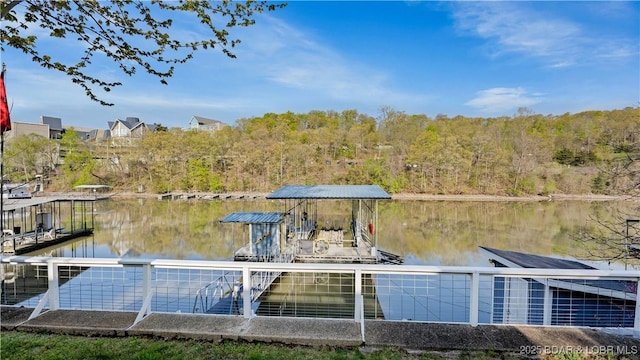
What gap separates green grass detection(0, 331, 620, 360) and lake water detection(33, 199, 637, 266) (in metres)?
5.59

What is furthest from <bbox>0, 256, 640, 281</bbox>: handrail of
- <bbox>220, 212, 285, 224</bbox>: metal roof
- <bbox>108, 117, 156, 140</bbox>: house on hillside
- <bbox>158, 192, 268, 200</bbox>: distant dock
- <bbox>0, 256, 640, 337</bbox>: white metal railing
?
<bbox>108, 117, 156, 140</bbox>: house on hillside

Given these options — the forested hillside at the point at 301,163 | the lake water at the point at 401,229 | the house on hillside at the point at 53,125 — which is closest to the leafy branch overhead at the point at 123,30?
the lake water at the point at 401,229

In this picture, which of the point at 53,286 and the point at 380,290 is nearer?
the point at 53,286

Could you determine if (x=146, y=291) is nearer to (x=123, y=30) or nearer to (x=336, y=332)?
(x=336, y=332)

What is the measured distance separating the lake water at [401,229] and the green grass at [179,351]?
18.4 ft

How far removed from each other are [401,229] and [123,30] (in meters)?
14.5

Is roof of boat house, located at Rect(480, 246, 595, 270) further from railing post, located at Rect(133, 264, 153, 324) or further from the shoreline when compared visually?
the shoreline

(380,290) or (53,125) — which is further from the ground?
(53,125)

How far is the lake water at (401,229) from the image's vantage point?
11.4 m

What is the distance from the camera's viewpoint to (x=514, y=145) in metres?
31.9

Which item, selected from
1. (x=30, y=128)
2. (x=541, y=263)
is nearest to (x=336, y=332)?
(x=541, y=263)

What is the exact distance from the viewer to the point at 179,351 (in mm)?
2312

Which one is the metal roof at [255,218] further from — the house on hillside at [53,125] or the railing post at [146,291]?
the house on hillside at [53,125]

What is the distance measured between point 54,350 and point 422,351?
2457mm
